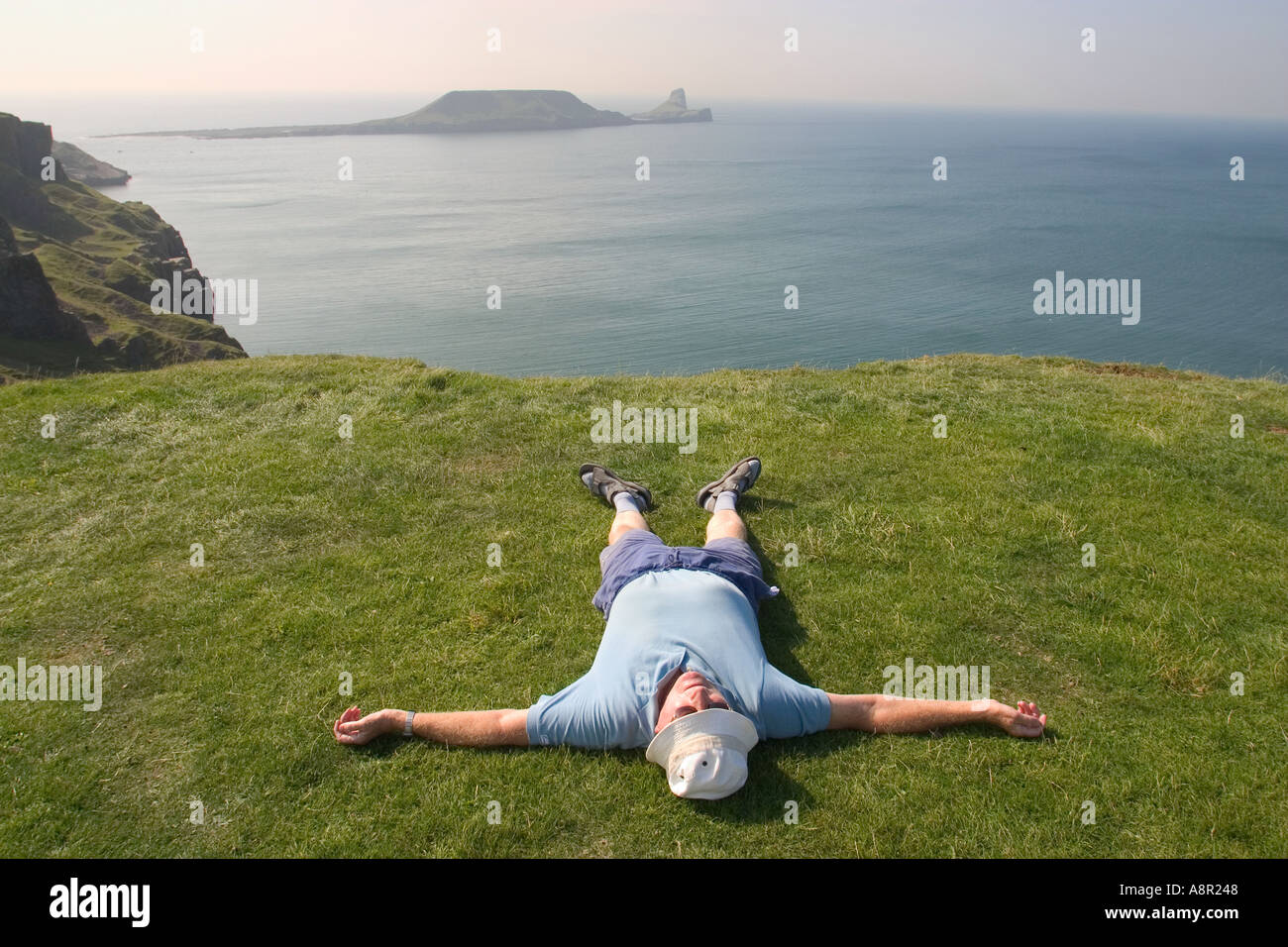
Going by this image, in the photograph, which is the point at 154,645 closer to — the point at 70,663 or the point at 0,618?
the point at 70,663

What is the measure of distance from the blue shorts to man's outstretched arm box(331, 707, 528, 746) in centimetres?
156

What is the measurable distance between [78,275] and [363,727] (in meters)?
125

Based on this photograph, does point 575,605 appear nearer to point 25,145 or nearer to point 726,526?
point 726,526

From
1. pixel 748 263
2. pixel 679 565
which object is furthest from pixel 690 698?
pixel 748 263

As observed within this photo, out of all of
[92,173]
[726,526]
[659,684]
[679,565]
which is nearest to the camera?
[659,684]

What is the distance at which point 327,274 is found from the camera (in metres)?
94.8

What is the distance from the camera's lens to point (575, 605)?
8234 millimetres

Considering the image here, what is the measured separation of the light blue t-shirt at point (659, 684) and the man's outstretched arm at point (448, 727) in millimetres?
163

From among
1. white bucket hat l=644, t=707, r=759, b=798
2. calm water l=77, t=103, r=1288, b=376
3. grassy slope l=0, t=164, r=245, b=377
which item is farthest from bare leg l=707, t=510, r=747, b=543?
grassy slope l=0, t=164, r=245, b=377

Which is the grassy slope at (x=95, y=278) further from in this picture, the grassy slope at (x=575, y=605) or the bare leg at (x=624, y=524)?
the bare leg at (x=624, y=524)

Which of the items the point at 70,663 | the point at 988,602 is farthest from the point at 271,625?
the point at 988,602

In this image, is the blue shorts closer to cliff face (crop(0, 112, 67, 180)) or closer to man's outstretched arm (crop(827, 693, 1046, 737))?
man's outstretched arm (crop(827, 693, 1046, 737))

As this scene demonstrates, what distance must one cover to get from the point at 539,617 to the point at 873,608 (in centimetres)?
328

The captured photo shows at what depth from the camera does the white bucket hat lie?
5699mm
